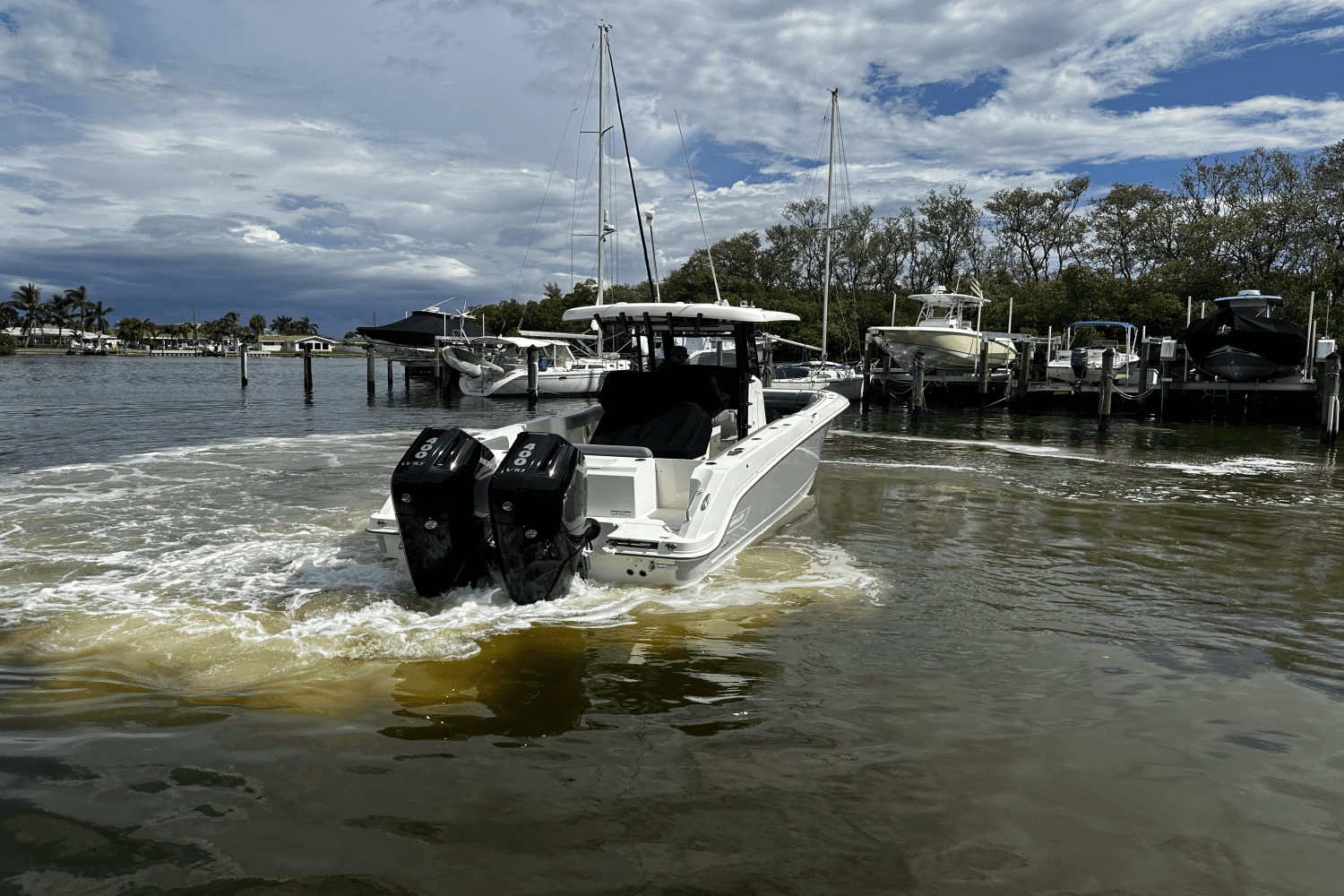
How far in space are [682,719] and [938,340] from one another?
24.2 meters

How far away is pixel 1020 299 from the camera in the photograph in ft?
137

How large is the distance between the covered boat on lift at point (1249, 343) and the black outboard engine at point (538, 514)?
76.3ft

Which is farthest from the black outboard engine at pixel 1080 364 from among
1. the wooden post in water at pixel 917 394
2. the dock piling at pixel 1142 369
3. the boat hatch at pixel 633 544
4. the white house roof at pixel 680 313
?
the boat hatch at pixel 633 544

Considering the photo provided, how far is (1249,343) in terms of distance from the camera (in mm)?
22219

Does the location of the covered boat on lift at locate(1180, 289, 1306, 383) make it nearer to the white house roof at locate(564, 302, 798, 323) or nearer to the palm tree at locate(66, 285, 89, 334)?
the white house roof at locate(564, 302, 798, 323)

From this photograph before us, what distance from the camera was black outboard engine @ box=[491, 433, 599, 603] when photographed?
15.9 ft

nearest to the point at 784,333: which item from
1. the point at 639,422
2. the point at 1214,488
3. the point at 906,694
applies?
the point at 1214,488

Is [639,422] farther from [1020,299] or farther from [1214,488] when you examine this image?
[1020,299]

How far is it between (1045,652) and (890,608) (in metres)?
1.12

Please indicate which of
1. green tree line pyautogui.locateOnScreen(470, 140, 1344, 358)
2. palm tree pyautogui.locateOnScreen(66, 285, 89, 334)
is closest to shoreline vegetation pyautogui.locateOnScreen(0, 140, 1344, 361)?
green tree line pyautogui.locateOnScreen(470, 140, 1344, 358)

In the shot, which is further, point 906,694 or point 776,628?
point 776,628

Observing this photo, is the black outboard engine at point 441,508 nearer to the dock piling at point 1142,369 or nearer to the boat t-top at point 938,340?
the dock piling at point 1142,369

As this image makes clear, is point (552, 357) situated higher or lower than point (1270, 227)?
lower

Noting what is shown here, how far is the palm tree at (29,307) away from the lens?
12088 cm
